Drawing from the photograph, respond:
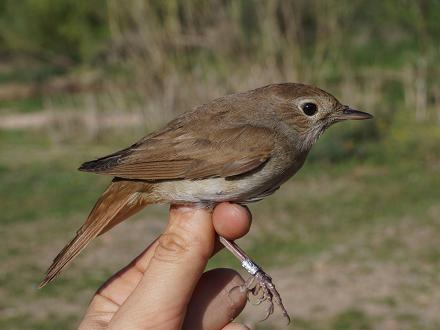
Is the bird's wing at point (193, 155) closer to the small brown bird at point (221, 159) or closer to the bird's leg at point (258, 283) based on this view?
the small brown bird at point (221, 159)

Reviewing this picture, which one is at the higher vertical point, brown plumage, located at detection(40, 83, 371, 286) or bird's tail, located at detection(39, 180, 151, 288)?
brown plumage, located at detection(40, 83, 371, 286)

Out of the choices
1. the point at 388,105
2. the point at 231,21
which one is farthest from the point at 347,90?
the point at 231,21

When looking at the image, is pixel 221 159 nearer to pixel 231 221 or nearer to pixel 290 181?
pixel 231 221

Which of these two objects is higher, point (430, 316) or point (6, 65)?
point (430, 316)

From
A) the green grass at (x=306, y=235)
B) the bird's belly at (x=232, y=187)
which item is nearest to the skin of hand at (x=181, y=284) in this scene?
the bird's belly at (x=232, y=187)

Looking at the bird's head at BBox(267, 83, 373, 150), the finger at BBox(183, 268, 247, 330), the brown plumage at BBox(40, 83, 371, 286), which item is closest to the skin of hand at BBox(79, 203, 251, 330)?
the finger at BBox(183, 268, 247, 330)

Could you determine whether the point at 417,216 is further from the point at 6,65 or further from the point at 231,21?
the point at 6,65

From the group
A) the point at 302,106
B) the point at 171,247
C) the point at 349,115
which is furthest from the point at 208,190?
the point at 349,115

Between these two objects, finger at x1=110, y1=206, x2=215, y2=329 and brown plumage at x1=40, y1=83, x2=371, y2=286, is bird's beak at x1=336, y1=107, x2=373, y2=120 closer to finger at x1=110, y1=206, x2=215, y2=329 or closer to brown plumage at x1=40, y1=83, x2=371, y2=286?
brown plumage at x1=40, y1=83, x2=371, y2=286
